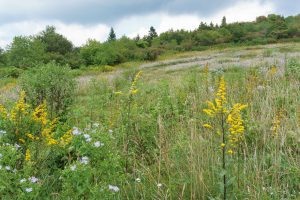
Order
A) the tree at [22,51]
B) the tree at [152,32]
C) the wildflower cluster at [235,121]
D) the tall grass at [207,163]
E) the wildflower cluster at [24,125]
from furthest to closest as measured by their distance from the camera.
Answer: the tree at [152,32], the tree at [22,51], the wildflower cluster at [24,125], the tall grass at [207,163], the wildflower cluster at [235,121]

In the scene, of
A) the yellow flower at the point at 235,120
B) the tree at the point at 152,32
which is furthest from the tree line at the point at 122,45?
the yellow flower at the point at 235,120

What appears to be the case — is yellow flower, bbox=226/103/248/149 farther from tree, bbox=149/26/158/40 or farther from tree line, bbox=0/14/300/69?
tree, bbox=149/26/158/40

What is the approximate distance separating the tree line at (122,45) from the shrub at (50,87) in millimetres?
30672

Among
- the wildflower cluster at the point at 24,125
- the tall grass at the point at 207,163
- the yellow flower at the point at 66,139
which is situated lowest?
the tall grass at the point at 207,163

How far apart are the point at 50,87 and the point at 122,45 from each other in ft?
148

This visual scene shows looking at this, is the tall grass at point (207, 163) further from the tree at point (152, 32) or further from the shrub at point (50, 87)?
the tree at point (152, 32)

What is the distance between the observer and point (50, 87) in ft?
19.2

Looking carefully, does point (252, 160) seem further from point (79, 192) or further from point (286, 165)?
point (79, 192)

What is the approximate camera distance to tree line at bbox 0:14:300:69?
41.8 meters

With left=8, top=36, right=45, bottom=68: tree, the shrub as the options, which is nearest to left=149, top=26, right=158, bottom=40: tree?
left=8, top=36, right=45, bottom=68: tree

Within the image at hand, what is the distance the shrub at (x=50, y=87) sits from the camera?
19.0 feet

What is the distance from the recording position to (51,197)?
10.5ft

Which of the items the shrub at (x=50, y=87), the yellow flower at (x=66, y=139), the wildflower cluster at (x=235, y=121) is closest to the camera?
the wildflower cluster at (x=235, y=121)

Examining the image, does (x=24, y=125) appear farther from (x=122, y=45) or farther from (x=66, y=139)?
(x=122, y=45)
